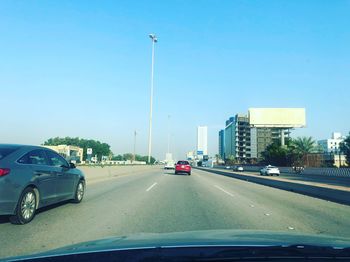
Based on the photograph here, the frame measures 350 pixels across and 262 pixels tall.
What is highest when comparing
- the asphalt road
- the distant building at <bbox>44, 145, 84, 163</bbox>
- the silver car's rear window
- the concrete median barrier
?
the distant building at <bbox>44, 145, 84, 163</bbox>

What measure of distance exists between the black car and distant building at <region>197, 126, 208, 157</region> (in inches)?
5924

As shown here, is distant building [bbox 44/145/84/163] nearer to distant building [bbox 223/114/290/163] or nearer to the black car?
the black car

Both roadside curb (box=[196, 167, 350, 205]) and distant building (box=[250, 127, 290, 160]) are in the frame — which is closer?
roadside curb (box=[196, 167, 350, 205])

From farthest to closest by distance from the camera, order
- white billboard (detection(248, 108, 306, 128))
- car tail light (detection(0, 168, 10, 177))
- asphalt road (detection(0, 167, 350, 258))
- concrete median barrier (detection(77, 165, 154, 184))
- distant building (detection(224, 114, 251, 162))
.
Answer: distant building (detection(224, 114, 251, 162)), white billboard (detection(248, 108, 306, 128)), concrete median barrier (detection(77, 165, 154, 184)), car tail light (detection(0, 168, 10, 177)), asphalt road (detection(0, 167, 350, 258))

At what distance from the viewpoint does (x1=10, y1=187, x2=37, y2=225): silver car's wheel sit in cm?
888

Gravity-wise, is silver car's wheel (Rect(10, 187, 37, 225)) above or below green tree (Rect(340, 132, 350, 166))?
below

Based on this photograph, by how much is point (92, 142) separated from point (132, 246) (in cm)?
19177

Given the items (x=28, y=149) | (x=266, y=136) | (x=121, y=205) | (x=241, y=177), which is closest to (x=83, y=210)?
(x=121, y=205)

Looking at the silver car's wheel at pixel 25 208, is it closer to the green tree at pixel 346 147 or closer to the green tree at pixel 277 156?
the green tree at pixel 346 147

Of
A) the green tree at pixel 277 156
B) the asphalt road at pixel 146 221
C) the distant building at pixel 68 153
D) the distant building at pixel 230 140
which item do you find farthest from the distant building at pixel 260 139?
the asphalt road at pixel 146 221

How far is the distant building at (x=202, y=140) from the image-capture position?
16301cm

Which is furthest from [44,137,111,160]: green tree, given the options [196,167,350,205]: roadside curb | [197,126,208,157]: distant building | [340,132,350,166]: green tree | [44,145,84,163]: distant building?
[196,167,350,205]: roadside curb

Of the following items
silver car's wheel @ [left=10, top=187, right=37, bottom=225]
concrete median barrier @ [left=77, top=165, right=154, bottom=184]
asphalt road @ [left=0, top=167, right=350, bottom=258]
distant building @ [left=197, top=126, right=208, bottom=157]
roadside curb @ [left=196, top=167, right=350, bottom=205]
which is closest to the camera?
asphalt road @ [left=0, top=167, right=350, bottom=258]

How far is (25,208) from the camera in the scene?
9148 mm
